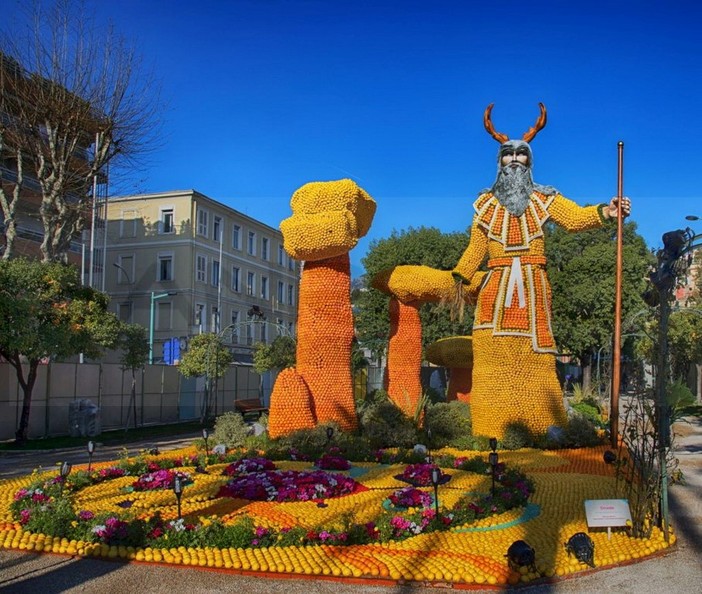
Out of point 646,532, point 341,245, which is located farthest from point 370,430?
point 646,532

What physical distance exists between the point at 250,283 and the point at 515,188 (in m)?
33.7

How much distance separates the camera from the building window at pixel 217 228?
45.3 m

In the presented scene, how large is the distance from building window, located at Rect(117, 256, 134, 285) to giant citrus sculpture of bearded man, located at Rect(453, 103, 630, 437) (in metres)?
31.2

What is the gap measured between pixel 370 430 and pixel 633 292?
24.8 m

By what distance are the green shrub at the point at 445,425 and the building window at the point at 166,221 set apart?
29.4 meters

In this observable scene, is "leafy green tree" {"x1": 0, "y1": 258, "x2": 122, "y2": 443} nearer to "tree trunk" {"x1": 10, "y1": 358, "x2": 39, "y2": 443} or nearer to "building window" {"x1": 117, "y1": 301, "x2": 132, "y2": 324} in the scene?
"tree trunk" {"x1": 10, "y1": 358, "x2": 39, "y2": 443}

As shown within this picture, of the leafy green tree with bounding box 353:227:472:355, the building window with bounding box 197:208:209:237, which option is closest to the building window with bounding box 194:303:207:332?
the building window with bounding box 197:208:209:237

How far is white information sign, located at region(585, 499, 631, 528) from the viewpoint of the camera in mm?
8836

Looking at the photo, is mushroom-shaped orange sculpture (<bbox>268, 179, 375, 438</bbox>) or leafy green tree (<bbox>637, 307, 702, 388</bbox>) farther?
leafy green tree (<bbox>637, 307, 702, 388</bbox>)

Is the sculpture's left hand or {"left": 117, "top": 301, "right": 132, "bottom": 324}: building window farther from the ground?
the sculpture's left hand

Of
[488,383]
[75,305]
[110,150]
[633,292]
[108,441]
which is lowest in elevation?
[108,441]

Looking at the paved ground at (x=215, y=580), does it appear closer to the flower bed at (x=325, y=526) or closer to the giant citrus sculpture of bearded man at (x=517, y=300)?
the flower bed at (x=325, y=526)

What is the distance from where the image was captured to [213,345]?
2934 centimetres

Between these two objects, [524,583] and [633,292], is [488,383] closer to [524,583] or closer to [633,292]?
[524,583]
